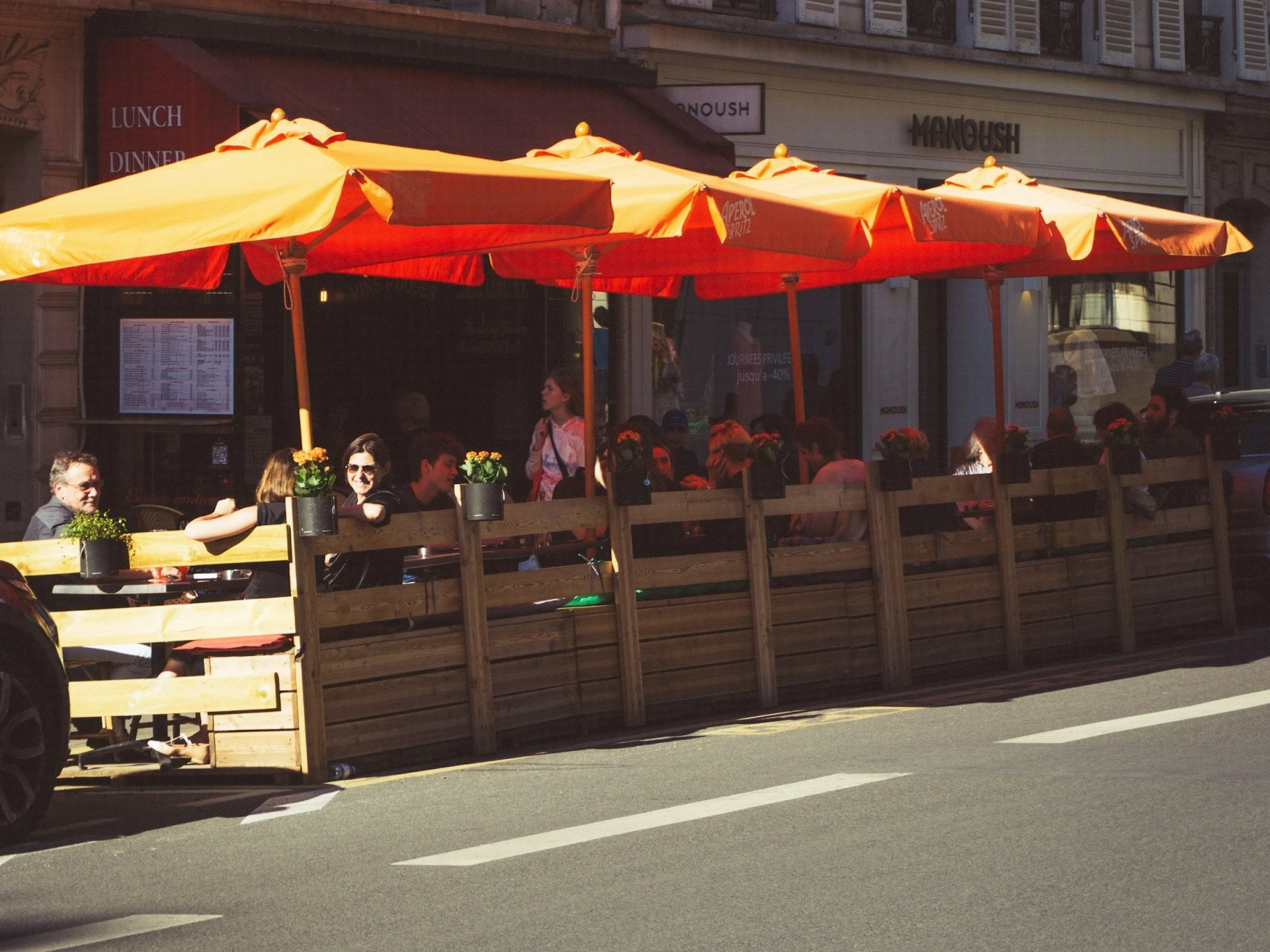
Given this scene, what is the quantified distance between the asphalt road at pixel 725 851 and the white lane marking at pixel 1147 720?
65 mm

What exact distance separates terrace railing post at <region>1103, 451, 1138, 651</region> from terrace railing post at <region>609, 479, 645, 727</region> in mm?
4068

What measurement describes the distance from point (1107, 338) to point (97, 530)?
18.0 meters

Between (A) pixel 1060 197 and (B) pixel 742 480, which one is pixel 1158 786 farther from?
(A) pixel 1060 197

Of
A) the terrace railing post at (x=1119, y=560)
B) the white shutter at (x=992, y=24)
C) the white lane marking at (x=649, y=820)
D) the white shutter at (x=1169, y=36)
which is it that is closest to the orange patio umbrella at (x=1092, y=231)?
the terrace railing post at (x=1119, y=560)

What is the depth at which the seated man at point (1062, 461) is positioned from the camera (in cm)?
1312

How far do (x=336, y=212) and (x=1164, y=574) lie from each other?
666cm

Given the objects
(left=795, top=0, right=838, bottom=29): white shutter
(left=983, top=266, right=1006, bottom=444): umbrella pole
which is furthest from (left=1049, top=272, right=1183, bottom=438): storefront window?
(left=983, top=266, right=1006, bottom=444): umbrella pole

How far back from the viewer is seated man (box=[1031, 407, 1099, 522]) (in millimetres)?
13117

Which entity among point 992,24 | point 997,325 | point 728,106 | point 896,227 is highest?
point 992,24

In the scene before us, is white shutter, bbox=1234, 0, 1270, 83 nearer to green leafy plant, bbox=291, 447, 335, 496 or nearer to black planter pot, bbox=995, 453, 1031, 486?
black planter pot, bbox=995, 453, 1031, 486

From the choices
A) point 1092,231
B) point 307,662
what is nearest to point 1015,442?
point 1092,231

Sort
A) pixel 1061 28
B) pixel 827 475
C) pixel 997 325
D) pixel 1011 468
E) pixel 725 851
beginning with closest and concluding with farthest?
pixel 725 851, pixel 827 475, pixel 1011 468, pixel 997 325, pixel 1061 28

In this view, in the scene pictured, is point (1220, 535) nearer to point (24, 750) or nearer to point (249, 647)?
point (249, 647)

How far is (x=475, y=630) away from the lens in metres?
9.65
